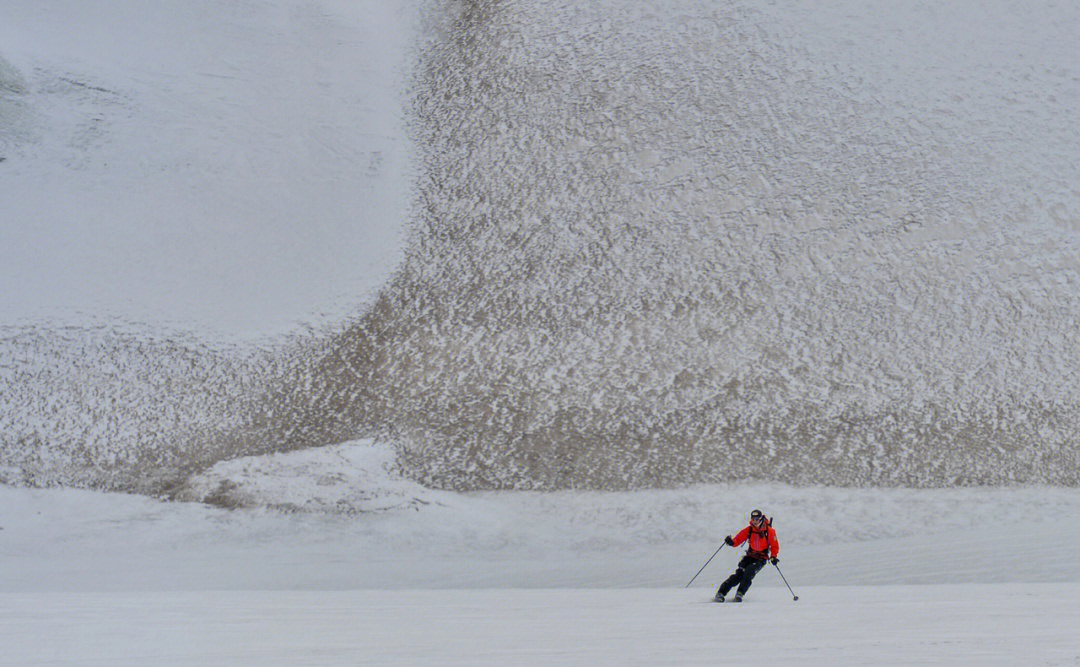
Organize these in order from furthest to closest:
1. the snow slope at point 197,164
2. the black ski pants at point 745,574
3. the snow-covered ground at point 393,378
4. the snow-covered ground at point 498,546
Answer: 1. the snow slope at point 197,164
2. the black ski pants at point 745,574
3. the snow-covered ground at point 498,546
4. the snow-covered ground at point 393,378

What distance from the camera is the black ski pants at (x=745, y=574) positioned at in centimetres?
1028

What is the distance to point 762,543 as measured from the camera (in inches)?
411

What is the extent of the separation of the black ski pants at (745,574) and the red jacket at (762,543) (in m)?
0.08

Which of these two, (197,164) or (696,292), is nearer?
(696,292)

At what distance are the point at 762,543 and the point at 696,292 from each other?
9.23 meters

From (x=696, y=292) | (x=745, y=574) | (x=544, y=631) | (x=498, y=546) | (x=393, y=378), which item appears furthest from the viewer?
(x=696, y=292)

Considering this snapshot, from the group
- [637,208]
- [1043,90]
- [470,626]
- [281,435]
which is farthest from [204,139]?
[1043,90]

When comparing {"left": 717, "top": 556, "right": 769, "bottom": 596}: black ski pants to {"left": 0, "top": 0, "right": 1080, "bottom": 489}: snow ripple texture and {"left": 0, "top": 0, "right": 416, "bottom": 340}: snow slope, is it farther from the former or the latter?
{"left": 0, "top": 0, "right": 416, "bottom": 340}: snow slope

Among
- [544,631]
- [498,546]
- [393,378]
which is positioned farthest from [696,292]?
[544,631]

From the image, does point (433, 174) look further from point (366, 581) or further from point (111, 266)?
point (366, 581)

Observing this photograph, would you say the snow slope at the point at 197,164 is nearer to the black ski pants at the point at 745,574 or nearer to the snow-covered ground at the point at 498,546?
the snow-covered ground at the point at 498,546

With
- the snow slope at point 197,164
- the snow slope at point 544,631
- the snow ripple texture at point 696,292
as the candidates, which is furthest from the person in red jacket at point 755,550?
the snow slope at point 197,164

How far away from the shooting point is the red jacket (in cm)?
1043

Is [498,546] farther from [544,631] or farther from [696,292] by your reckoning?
[544,631]
